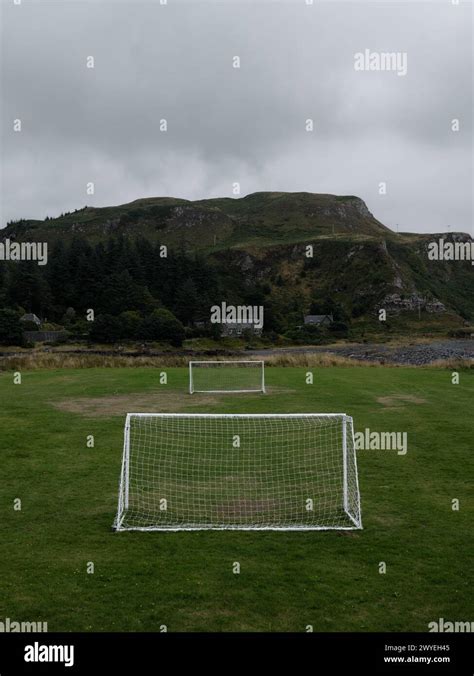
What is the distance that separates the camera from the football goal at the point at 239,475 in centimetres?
1048

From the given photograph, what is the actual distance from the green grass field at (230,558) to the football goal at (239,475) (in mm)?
461

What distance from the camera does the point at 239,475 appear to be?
1312 cm

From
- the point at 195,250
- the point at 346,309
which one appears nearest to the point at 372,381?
the point at 346,309

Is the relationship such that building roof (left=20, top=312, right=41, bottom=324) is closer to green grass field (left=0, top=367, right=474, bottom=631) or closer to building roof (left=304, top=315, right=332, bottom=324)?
building roof (left=304, top=315, right=332, bottom=324)

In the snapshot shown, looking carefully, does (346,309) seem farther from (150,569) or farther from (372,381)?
(150,569)

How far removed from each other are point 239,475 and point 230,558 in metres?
4.44

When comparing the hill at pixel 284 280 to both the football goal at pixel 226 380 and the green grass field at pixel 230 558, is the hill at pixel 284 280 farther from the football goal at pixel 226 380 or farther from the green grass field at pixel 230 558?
the green grass field at pixel 230 558

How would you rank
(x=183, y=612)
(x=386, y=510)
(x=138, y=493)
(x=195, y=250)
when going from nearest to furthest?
1. (x=183, y=612)
2. (x=386, y=510)
3. (x=138, y=493)
4. (x=195, y=250)

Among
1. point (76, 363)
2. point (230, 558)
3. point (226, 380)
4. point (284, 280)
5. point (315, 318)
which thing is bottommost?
point (230, 558)

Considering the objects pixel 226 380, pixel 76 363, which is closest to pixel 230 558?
pixel 226 380

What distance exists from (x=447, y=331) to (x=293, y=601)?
127m

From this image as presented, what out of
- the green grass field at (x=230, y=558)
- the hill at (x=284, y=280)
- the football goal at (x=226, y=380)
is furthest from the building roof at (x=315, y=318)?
the green grass field at (x=230, y=558)

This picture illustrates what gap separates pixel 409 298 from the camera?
14512 centimetres
